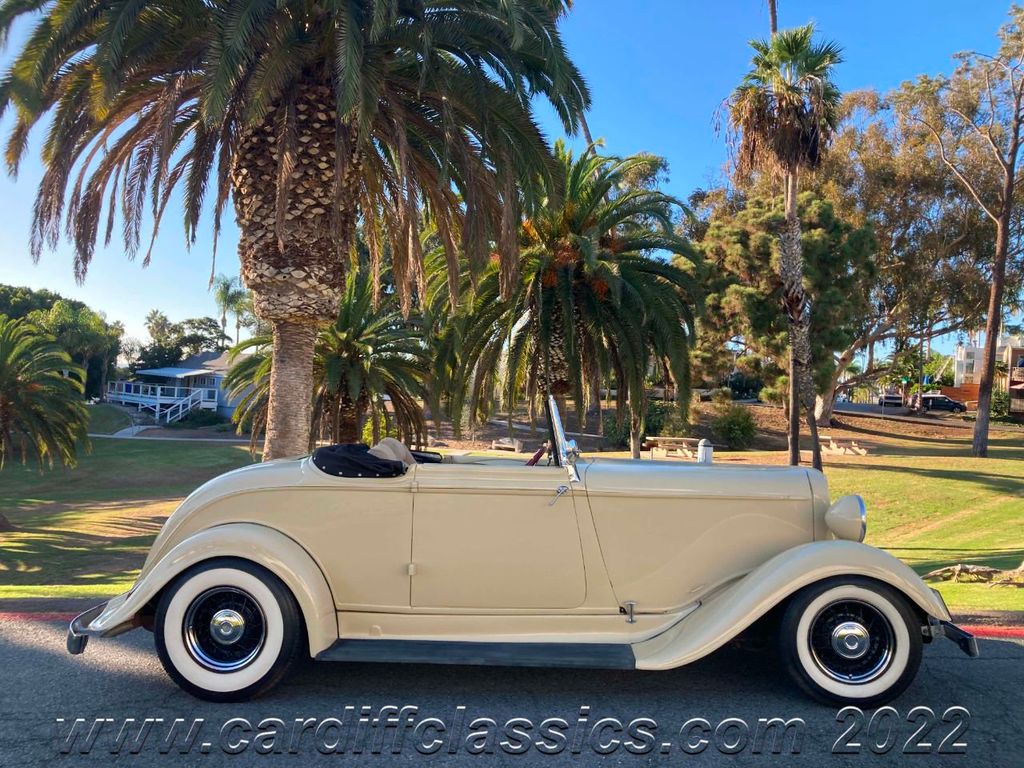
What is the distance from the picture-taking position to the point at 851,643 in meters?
3.51

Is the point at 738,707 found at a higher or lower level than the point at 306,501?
lower

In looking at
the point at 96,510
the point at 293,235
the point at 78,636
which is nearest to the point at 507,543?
the point at 78,636

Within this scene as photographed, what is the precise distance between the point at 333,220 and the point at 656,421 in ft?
88.3

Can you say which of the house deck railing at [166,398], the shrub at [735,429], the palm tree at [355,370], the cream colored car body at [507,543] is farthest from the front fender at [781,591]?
the house deck railing at [166,398]

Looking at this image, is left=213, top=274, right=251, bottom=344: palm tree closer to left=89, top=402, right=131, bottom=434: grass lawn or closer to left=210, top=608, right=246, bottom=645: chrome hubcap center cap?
left=89, top=402, right=131, bottom=434: grass lawn

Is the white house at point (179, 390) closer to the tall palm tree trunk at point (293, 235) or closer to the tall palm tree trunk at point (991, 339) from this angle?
the tall palm tree trunk at point (991, 339)

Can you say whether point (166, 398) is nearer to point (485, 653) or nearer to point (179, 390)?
point (179, 390)

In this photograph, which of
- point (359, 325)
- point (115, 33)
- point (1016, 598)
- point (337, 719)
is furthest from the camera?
point (359, 325)

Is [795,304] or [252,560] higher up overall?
[795,304]

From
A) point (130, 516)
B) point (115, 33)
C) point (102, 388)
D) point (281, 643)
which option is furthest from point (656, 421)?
point (102, 388)

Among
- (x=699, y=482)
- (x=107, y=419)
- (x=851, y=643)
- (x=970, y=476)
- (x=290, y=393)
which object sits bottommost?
(x=107, y=419)

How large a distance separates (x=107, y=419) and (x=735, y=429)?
42267 mm

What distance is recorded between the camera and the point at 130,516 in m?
22.9

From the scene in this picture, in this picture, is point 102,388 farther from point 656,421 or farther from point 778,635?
point 778,635
